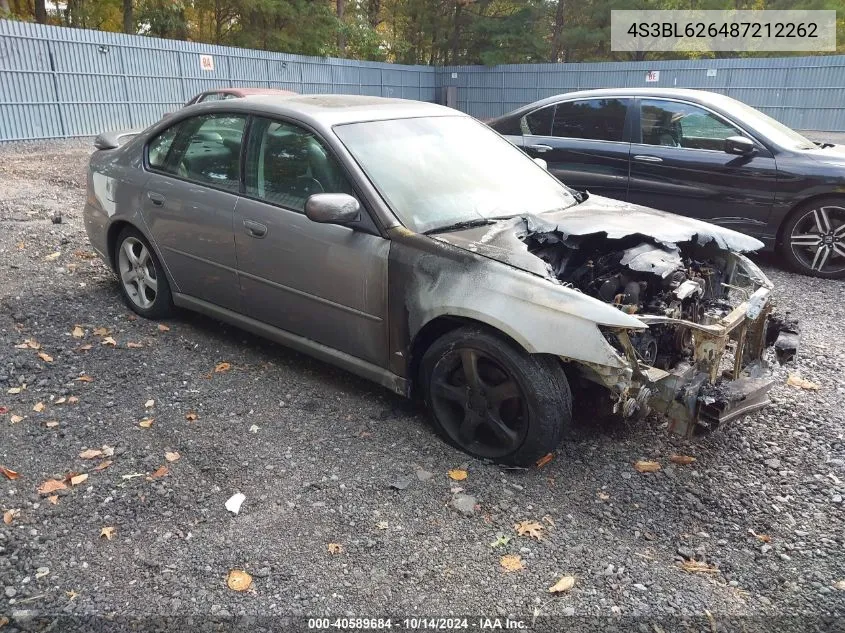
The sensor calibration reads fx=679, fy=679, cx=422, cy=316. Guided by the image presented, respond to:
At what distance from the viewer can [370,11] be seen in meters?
38.0

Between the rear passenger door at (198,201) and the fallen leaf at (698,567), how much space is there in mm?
2914

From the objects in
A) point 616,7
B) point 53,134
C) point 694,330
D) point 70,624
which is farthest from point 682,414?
point 616,7

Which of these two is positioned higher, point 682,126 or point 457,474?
point 682,126

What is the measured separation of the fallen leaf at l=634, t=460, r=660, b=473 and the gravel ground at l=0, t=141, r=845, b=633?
0.13ft

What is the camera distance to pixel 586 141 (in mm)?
7422

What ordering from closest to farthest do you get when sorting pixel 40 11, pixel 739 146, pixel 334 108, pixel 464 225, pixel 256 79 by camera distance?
pixel 464 225
pixel 334 108
pixel 739 146
pixel 256 79
pixel 40 11

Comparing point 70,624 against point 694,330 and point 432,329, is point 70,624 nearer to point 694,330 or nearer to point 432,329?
point 432,329

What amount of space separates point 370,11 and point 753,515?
39.6m

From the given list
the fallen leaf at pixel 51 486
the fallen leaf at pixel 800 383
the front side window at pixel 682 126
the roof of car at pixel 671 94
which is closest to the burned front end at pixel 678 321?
the fallen leaf at pixel 800 383

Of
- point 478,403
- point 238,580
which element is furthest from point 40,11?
point 238,580

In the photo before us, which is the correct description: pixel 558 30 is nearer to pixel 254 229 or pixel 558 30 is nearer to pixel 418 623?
pixel 254 229

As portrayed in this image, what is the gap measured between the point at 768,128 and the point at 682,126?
0.82 meters

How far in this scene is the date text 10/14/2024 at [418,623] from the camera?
2408mm

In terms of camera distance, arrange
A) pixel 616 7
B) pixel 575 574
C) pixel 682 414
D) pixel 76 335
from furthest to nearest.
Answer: pixel 616 7 → pixel 76 335 → pixel 682 414 → pixel 575 574
